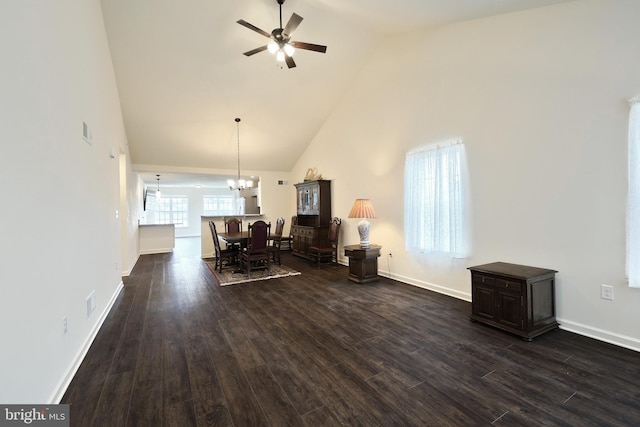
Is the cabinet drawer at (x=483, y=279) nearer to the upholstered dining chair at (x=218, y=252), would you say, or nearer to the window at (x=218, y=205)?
the upholstered dining chair at (x=218, y=252)

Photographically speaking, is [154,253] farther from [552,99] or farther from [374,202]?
[552,99]

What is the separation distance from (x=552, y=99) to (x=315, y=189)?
4562 mm

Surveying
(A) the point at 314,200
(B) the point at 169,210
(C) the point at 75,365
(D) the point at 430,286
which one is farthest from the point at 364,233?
(B) the point at 169,210

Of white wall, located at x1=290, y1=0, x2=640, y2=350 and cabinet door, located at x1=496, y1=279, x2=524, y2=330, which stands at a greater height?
white wall, located at x1=290, y1=0, x2=640, y2=350

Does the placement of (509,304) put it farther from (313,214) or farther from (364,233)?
(313,214)

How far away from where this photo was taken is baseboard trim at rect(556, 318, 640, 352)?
2.38 meters

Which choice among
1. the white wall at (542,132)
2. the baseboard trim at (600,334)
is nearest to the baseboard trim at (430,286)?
the white wall at (542,132)

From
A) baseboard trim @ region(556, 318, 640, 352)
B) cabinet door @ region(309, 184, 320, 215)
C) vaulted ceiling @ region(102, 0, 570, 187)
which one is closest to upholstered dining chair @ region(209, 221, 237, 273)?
cabinet door @ region(309, 184, 320, 215)

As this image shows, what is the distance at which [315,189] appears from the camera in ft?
21.6

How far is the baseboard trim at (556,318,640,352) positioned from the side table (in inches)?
96.5

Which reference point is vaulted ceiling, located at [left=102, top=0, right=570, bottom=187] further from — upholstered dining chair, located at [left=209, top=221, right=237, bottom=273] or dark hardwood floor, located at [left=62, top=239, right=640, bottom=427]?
dark hardwood floor, located at [left=62, top=239, right=640, bottom=427]

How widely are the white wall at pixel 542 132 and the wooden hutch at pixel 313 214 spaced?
2.40 m

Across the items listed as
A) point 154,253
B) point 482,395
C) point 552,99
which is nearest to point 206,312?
point 482,395

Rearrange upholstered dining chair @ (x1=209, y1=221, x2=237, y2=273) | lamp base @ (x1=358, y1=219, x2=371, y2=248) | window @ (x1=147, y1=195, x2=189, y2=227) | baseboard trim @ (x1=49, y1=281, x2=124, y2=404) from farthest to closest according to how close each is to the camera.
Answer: window @ (x1=147, y1=195, x2=189, y2=227) → upholstered dining chair @ (x1=209, y1=221, x2=237, y2=273) → lamp base @ (x1=358, y1=219, x2=371, y2=248) → baseboard trim @ (x1=49, y1=281, x2=124, y2=404)
